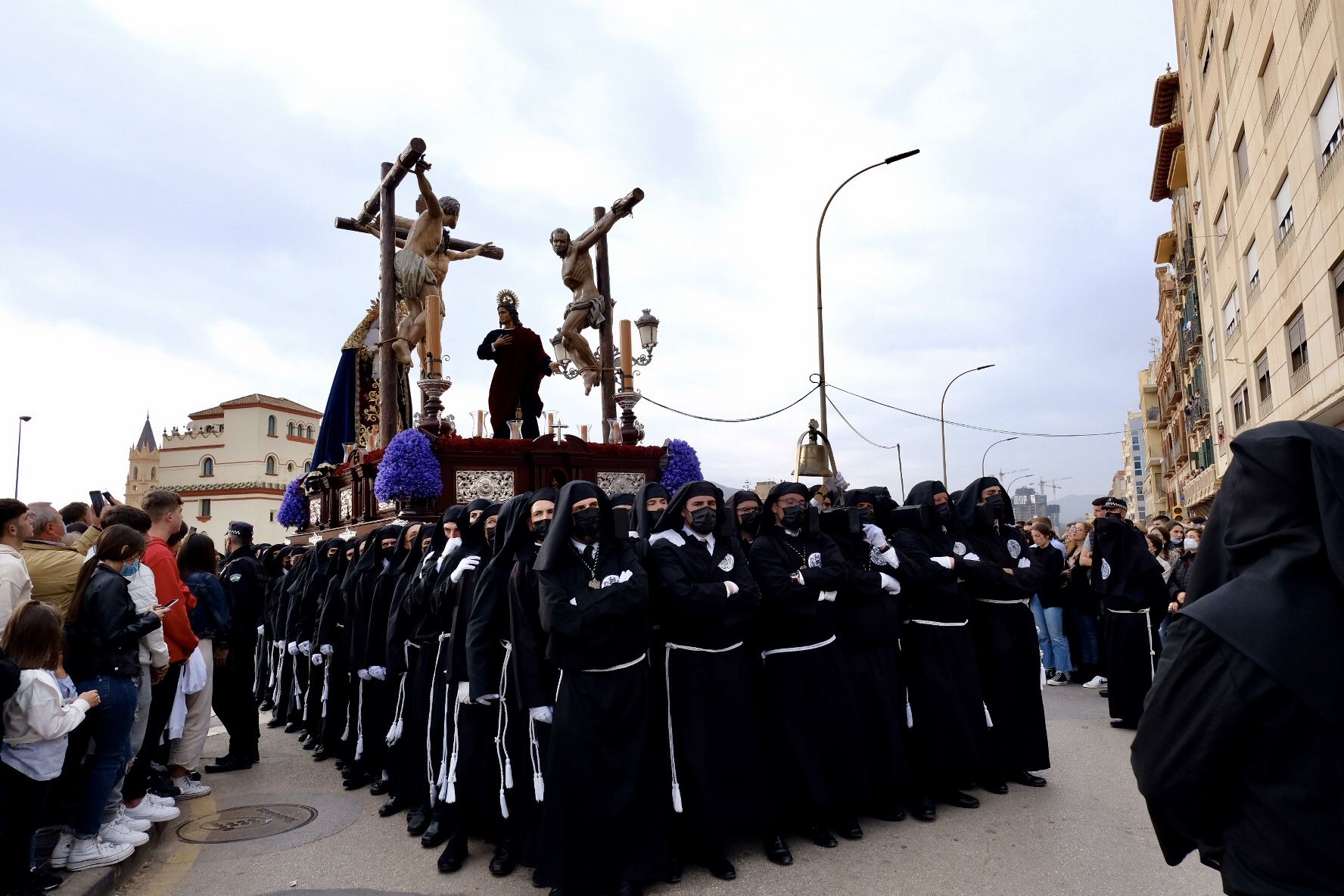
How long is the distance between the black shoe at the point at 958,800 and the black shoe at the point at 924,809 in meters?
0.15

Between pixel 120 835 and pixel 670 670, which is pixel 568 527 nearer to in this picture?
pixel 670 670

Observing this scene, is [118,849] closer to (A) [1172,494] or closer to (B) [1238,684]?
(B) [1238,684]

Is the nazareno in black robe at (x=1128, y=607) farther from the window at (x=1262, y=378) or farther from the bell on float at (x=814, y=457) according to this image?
the window at (x=1262, y=378)

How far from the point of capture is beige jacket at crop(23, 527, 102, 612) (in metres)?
5.11

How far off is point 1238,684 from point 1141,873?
3249 mm

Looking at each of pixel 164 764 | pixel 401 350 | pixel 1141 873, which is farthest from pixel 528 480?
pixel 1141 873

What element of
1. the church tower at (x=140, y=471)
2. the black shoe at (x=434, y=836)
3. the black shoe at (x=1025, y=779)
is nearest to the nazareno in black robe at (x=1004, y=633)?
the black shoe at (x=1025, y=779)

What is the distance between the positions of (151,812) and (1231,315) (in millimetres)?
25008

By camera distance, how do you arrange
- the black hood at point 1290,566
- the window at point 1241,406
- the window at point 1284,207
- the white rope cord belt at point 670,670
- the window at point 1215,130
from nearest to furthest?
the black hood at point 1290,566 < the white rope cord belt at point 670,670 < the window at point 1284,207 < the window at point 1215,130 < the window at point 1241,406

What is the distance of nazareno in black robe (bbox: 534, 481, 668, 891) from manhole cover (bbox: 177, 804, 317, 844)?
8.16ft

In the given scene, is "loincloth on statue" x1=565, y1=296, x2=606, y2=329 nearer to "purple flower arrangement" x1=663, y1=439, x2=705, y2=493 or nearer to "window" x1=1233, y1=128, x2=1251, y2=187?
"purple flower arrangement" x1=663, y1=439, x2=705, y2=493

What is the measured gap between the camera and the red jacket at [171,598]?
6027 mm

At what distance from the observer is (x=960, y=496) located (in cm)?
711

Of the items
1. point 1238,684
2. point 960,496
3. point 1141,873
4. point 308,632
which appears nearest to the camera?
A: point 1238,684
